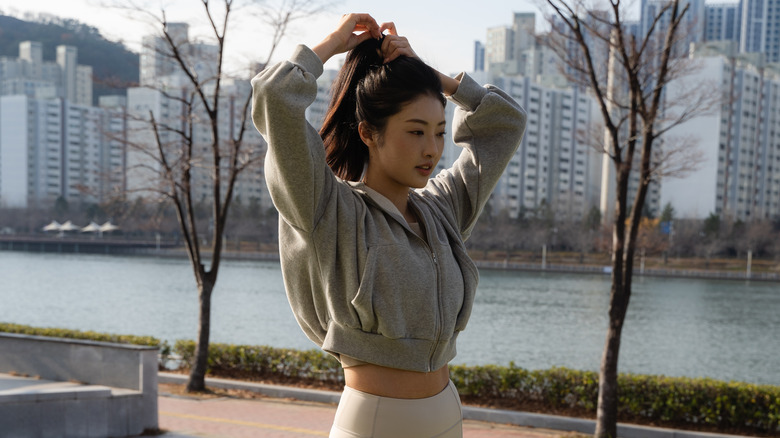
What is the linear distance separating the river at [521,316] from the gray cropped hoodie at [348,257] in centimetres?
1175

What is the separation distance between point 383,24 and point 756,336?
20.3 m

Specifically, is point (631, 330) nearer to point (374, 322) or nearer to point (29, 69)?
point (374, 322)

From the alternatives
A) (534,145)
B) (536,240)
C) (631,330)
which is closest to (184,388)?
(631,330)

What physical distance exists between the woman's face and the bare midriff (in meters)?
0.32

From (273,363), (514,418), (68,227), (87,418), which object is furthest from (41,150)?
(87,418)

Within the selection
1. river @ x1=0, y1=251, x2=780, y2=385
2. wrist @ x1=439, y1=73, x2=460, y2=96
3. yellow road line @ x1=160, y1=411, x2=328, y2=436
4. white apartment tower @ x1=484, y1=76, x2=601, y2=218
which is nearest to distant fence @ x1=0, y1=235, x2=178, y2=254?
river @ x1=0, y1=251, x2=780, y2=385

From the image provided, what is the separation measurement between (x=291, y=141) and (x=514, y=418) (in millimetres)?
5646

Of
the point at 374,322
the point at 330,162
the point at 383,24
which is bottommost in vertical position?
the point at 374,322

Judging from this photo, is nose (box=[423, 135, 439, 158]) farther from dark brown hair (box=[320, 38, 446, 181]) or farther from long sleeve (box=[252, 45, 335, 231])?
long sleeve (box=[252, 45, 335, 231])

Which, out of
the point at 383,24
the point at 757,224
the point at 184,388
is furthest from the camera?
the point at 757,224

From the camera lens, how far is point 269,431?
5832 millimetres

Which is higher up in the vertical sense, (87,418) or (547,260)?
(87,418)

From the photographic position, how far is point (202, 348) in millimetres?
7637

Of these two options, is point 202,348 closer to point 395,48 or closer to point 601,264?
point 395,48
